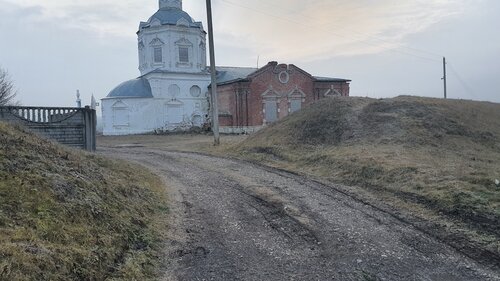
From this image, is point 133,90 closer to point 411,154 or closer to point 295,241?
point 411,154

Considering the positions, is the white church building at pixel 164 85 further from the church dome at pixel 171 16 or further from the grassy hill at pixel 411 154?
the grassy hill at pixel 411 154

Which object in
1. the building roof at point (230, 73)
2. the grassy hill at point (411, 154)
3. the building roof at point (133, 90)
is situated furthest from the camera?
the building roof at point (230, 73)

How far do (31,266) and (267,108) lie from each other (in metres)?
41.7

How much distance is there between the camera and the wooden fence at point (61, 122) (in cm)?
1525

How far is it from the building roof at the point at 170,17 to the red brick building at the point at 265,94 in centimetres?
858

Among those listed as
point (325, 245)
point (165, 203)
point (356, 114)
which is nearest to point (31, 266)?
point (325, 245)

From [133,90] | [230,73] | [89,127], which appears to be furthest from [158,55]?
[89,127]

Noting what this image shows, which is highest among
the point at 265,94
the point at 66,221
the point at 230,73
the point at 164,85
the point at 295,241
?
the point at 230,73

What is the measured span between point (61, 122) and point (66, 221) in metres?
11.3

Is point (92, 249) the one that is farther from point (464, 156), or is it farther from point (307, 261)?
point (464, 156)

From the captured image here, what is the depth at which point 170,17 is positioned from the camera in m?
48.6

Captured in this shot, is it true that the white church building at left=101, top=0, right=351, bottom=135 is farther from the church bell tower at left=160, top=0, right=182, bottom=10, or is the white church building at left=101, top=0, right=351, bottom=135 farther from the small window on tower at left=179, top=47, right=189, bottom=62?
the church bell tower at left=160, top=0, right=182, bottom=10

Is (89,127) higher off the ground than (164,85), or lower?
lower

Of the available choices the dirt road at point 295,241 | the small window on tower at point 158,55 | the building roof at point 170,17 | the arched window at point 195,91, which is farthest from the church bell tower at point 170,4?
the dirt road at point 295,241
